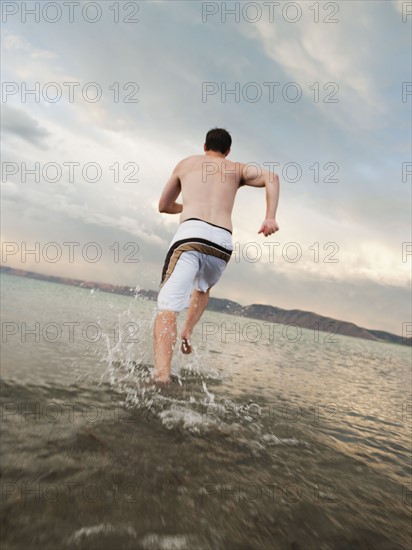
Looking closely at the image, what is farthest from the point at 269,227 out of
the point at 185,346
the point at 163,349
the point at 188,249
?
the point at 185,346

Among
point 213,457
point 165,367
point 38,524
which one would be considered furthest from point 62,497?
point 165,367

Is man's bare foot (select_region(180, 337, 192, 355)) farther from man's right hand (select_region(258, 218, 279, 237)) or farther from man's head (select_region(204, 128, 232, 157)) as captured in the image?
man's head (select_region(204, 128, 232, 157))

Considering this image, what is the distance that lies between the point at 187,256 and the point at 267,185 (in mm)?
1317

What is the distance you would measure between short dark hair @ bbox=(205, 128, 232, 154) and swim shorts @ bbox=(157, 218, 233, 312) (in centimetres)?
110

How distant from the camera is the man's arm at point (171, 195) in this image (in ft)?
14.7

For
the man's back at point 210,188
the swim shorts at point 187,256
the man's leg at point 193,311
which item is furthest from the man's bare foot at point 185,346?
the man's back at point 210,188

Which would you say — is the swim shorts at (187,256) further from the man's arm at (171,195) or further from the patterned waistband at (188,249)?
the man's arm at (171,195)

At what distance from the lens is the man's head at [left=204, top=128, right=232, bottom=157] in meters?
4.40

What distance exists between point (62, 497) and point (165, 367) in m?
2.07

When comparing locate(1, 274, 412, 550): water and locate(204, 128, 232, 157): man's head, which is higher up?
locate(204, 128, 232, 157): man's head

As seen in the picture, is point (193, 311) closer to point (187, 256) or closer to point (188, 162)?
point (187, 256)

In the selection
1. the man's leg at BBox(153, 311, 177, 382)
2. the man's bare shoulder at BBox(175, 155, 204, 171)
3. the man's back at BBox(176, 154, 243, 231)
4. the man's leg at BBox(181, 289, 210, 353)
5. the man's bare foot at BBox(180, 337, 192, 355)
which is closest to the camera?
the man's leg at BBox(153, 311, 177, 382)

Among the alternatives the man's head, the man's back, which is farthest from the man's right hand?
the man's head

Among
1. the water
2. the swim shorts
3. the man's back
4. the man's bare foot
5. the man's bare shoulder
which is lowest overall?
the water
